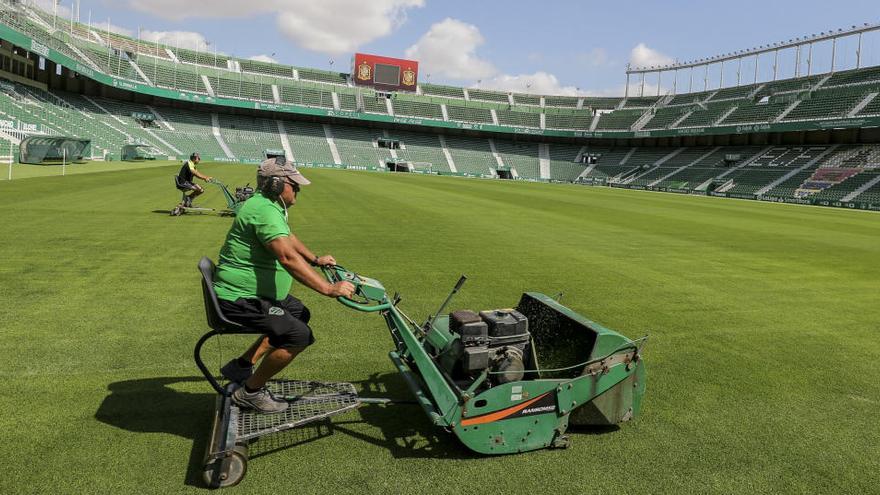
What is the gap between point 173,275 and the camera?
775 centimetres

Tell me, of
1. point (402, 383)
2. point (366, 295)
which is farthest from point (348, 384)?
point (366, 295)

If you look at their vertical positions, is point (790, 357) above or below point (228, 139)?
below

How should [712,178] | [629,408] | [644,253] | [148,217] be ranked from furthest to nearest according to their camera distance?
[712,178] < [148,217] < [644,253] < [629,408]

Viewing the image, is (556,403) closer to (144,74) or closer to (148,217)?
(148,217)

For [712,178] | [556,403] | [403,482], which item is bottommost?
[403,482]

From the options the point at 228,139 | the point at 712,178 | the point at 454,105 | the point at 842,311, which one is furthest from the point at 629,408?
the point at 454,105

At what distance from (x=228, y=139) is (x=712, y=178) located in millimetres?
51230

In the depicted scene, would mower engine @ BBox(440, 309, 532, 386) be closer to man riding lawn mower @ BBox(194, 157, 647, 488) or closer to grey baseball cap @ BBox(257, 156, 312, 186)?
man riding lawn mower @ BBox(194, 157, 647, 488)

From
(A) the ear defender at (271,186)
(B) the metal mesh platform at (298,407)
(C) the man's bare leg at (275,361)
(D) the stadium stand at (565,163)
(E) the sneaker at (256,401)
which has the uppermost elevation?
(D) the stadium stand at (565,163)

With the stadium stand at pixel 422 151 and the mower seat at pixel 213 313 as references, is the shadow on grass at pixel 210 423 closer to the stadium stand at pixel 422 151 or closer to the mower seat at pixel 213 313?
the mower seat at pixel 213 313

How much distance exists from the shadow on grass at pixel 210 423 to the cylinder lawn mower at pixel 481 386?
0.53 ft

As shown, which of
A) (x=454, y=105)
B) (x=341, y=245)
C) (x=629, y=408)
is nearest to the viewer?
(x=629, y=408)

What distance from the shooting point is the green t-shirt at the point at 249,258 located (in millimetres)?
3277

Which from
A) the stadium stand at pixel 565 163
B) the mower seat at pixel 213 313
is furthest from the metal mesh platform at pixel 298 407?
the stadium stand at pixel 565 163
